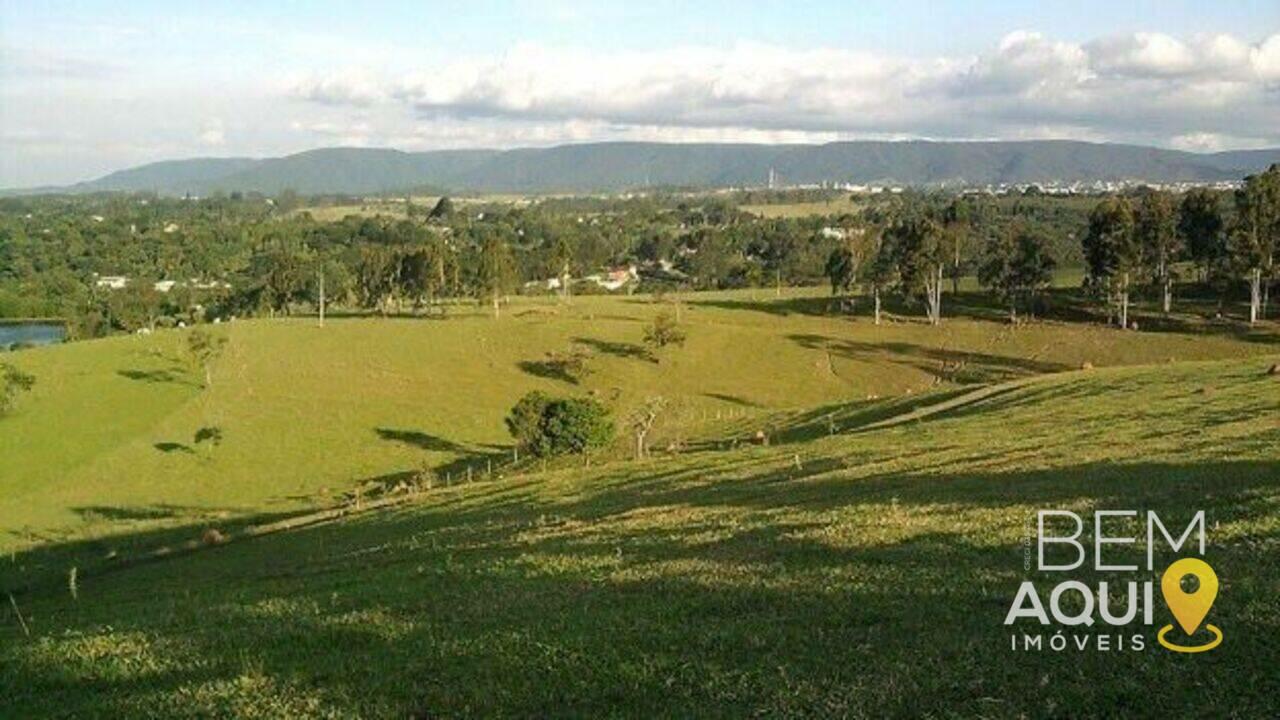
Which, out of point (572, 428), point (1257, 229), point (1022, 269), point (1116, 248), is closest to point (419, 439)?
point (572, 428)

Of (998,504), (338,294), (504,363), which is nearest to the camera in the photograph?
(998,504)

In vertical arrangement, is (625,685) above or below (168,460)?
above

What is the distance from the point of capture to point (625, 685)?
12.8m

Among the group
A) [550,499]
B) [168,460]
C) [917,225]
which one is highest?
[917,225]

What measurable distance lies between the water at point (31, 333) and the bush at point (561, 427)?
5118 inches

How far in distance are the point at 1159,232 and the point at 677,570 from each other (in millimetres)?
119458

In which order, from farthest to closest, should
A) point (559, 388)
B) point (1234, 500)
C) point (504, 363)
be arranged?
1. point (504, 363)
2. point (559, 388)
3. point (1234, 500)

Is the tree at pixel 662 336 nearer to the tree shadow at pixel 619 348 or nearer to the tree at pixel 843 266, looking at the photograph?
the tree shadow at pixel 619 348

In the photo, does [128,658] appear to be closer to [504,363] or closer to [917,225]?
[504,363]

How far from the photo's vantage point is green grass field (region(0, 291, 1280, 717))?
12.3 m

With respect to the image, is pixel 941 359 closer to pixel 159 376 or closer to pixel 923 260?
pixel 923 260

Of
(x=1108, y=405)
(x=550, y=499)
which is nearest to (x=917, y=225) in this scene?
(x=1108, y=405)

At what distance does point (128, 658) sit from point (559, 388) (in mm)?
83452

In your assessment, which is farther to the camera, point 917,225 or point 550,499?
point 917,225
